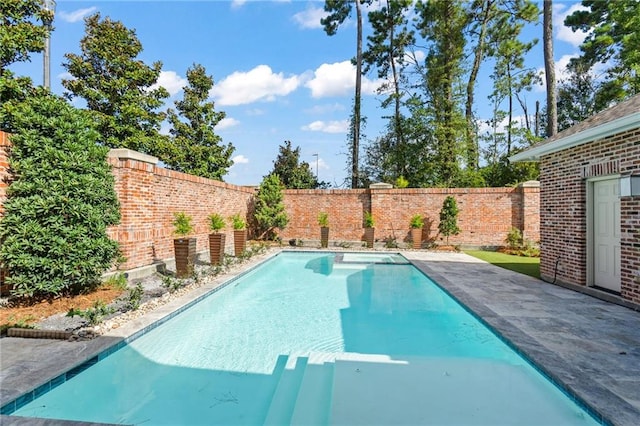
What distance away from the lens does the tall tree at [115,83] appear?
519 inches

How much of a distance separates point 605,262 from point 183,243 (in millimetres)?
7636

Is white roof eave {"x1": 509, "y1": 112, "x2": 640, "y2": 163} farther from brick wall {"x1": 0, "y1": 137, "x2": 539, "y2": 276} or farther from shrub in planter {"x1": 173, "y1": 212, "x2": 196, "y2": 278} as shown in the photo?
shrub in planter {"x1": 173, "y1": 212, "x2": 196, "y2": 278}

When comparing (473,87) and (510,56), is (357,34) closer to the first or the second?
(473,87)

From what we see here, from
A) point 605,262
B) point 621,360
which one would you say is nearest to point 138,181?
point 621,360

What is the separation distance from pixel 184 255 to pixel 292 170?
533 inches

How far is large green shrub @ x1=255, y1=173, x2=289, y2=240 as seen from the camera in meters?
13.5

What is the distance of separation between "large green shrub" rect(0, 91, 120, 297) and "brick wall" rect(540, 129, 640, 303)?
302 inches

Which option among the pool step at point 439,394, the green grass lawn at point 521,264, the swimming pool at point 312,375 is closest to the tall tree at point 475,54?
the green grass lawn at point 521,264

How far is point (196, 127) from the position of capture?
16.3 meters

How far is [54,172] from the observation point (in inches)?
182

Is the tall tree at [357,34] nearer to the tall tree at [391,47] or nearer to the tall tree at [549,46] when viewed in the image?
the tall tree at [391,47]

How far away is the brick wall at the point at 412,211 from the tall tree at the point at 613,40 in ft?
23.1

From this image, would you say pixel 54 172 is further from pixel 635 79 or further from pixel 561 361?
pixel 635 79

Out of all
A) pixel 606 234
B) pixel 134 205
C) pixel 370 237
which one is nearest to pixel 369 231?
pixel 370 237
